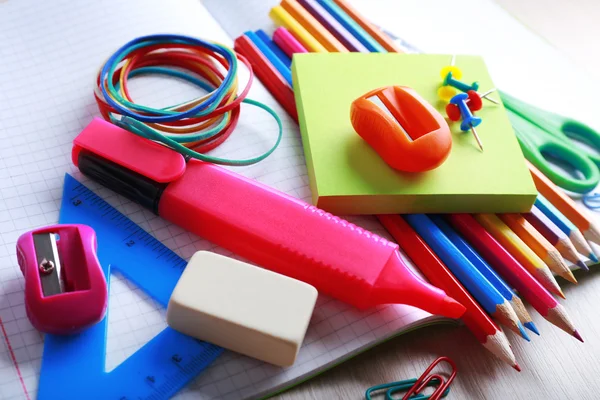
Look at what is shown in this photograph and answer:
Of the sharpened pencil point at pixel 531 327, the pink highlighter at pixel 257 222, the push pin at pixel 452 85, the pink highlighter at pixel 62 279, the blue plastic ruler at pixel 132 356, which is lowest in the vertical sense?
the blue plastic ruler at pixel 132 356

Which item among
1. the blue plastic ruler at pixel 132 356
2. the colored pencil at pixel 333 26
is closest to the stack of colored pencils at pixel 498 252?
the colored pencil at pixel 333 26

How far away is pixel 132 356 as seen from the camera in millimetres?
584

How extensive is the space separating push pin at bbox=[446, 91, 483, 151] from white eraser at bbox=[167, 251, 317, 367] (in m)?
0.31

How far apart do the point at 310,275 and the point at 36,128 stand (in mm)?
376

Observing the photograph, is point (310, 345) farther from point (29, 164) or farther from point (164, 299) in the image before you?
point (29, 164)

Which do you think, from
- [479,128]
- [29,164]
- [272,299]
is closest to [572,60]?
[479,128]

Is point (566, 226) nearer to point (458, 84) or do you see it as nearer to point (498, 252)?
point (498, 252)

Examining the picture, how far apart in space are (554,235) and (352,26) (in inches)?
16.2

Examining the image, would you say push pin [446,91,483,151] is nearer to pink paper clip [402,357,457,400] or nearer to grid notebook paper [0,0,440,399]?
grid notebook paper [0,0,440,399]

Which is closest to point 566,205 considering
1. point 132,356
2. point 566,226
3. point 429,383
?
point 566,226

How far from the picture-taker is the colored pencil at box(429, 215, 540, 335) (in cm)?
64

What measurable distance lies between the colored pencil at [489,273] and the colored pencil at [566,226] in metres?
0.11

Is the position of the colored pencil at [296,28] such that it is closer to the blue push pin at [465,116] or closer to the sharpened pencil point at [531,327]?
the blue push pin at [465,116]

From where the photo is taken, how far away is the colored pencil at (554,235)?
71cm
